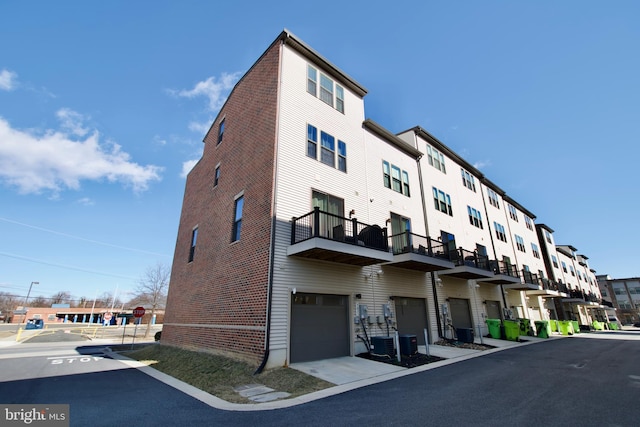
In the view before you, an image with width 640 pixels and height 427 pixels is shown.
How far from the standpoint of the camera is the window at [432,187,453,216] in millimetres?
19125

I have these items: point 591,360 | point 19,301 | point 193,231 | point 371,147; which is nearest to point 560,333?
point 591,360

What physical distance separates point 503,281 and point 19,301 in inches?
5285

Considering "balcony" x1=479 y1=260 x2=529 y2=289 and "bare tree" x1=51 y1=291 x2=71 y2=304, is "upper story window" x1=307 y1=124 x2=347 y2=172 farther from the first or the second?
"bare tree" x1=51 y1=291 x2=71 y2=304

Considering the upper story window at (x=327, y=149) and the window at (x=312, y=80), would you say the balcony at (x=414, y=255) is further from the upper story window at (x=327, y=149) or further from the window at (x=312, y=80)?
the window at (x=312, y=80)

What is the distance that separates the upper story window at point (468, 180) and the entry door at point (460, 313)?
10.0 metres

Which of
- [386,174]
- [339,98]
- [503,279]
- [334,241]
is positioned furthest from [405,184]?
[503,279]

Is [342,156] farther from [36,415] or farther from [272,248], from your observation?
[36,415]

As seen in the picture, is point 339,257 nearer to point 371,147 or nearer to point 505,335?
point 371,147

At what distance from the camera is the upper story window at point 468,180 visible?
2385cm

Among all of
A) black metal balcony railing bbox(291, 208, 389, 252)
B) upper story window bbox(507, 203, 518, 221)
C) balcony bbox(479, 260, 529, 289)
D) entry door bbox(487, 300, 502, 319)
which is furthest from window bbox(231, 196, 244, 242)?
upper story window bbox(507, 203, 518, 221)

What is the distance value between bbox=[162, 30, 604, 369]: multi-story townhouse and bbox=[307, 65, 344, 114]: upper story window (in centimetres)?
7

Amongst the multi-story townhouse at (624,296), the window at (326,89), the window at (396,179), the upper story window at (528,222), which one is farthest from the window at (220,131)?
the multi-story townhouse at (624,296)

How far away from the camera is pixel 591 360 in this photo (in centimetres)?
1086

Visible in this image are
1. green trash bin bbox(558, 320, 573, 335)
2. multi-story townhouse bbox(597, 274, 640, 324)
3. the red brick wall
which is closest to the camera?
the red brick wall
